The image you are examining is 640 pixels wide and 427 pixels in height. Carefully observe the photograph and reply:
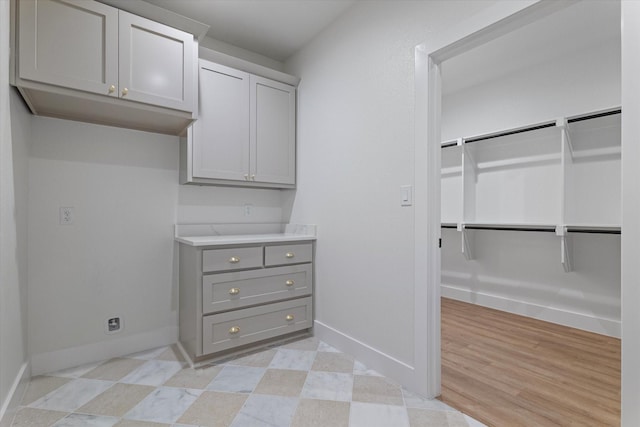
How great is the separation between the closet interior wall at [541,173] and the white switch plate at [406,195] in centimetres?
173

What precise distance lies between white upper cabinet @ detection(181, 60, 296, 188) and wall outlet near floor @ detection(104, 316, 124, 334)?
44.6 inches

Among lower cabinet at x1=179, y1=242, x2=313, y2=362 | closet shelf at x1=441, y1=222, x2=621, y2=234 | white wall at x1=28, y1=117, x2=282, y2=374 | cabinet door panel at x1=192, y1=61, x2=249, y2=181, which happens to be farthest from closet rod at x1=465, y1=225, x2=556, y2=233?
white wall at x1=28, y1=117, x2=282, y2=374

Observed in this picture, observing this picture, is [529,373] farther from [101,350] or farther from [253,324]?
[101,350]

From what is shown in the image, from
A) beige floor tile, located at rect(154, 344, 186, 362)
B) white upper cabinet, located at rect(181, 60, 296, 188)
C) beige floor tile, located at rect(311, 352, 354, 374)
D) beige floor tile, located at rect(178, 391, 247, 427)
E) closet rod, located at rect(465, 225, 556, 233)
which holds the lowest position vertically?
beige floor tile, located at rect(154, 344, 186, 362)

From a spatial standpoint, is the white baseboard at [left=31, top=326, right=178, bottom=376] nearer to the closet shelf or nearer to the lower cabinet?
the lower cabinet

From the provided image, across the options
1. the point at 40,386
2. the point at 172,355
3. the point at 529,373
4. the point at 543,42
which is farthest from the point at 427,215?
the point at 40,386

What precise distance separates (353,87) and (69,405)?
2.60m

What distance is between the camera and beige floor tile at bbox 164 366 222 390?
6.28 feet

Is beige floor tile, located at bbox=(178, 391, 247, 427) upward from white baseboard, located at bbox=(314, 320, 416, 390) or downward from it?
downward

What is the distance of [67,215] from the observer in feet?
7.11

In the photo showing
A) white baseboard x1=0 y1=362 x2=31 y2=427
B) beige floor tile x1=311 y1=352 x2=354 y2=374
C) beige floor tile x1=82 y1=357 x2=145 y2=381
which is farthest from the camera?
beige floor tile x1=311 y1=352 x2=354 y2=374

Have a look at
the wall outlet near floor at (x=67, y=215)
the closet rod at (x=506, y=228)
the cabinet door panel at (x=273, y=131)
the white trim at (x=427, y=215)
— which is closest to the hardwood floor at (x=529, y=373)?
the white trim at (x=427, y=215)

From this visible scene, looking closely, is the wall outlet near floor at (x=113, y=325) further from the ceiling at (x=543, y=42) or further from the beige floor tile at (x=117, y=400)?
the ceiling at (x=543, y=42)

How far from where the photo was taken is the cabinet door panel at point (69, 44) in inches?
65.6
